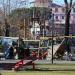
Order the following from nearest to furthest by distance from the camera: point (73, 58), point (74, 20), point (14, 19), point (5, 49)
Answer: point (73, 58) → point (5, 49) → point (14, 19) → point (74, 20)

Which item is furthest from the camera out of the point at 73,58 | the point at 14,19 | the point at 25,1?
the point at 14,19

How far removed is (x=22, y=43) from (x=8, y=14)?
27.0m

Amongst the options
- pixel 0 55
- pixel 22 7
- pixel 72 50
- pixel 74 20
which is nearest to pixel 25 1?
pixel 22 7

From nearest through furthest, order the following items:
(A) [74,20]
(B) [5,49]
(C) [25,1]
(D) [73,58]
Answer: (D) [73,58], (B) [5,49], (C) [25,1], (A) [74,20]

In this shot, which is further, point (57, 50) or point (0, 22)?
point (0, 22)

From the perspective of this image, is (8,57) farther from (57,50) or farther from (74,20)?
(74,20)

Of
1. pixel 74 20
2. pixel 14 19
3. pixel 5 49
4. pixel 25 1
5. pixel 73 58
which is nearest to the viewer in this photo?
pixel 73 58

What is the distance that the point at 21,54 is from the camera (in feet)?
125

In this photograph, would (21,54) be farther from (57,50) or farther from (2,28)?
(2,28)

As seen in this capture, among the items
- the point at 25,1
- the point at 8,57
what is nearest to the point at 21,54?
the point at 8,57

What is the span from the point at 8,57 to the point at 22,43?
3.21 m

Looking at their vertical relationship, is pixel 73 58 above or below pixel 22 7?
A: below

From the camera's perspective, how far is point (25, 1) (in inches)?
2504

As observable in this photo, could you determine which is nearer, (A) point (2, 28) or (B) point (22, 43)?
(B) point (22, 43)
